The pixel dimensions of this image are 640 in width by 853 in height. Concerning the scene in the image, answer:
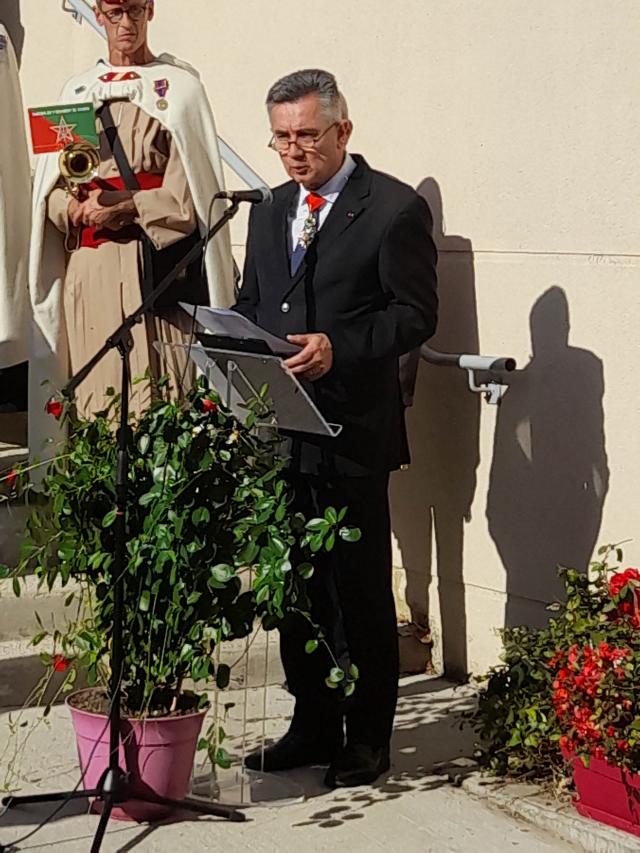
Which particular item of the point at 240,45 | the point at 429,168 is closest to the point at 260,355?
the point at 429,168

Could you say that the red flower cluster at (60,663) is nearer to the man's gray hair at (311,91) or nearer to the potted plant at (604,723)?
the potted plant at (604,723)

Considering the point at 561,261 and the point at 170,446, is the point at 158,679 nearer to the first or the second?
the point at 170,446

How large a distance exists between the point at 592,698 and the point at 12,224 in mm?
2810

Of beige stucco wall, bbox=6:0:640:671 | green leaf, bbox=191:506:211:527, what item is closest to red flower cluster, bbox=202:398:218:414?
green leaf, bbox=191:506:211:527

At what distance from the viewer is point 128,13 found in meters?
5.25

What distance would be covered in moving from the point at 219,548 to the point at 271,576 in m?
0.19

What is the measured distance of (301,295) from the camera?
4645 millimetres

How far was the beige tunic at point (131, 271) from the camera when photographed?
5.28 metres

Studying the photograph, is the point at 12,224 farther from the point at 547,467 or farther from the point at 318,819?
the point at 318,819

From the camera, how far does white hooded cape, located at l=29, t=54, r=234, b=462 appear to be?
5402 millimetres

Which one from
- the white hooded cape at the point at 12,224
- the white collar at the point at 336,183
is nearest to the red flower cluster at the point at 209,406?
the white collar at the point at 336,183

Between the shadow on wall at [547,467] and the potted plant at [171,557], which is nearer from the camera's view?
the potted plant at [171,557]

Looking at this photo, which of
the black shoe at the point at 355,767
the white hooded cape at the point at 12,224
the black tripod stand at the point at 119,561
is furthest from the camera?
the white hooded cape at the point at 12,224

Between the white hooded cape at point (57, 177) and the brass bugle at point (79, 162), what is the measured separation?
0.28m
